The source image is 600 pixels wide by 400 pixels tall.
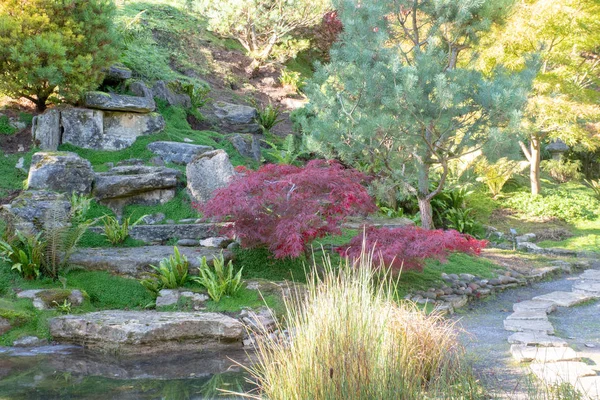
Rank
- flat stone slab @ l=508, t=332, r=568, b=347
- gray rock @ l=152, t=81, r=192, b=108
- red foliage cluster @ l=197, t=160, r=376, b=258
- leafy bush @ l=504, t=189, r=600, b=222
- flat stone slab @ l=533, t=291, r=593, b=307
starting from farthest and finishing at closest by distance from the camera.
A: 1. leafy bush @ l=504, t=189, r=600, b=222
2. gray rock @ l=152, t=81, r=192, b=108
3. flat stone slab @ l=533, t=291, r=593, b=307
4. red foliage cluster @ l=197, t=160, r=376, b=258
5. flat stone slab @ l=508, t=332, r=568, b=347

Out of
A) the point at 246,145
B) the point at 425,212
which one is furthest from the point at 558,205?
the point at 246,145

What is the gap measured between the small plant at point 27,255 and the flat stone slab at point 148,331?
98 cm

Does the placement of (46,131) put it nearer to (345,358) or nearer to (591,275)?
(345,358)

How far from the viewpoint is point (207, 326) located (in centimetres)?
598

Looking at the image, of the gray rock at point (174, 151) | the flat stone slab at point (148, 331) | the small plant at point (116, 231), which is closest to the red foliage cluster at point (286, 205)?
the flat stone slab at point (148, 331)

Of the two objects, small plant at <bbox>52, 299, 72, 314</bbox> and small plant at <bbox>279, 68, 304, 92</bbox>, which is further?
small plant at <bbox>279, 68, 304, 92</bbox>

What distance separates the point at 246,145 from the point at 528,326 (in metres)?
6.87

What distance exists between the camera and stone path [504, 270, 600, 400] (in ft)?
13.6

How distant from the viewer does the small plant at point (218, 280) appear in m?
6.61

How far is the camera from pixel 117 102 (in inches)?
396

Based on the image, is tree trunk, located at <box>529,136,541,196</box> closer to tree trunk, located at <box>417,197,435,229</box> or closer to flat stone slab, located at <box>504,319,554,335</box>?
tree trunk, located at <box>417,197,435,229</box>

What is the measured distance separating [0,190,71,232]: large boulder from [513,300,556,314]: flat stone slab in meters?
5.52

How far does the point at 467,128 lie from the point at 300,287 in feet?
11.2

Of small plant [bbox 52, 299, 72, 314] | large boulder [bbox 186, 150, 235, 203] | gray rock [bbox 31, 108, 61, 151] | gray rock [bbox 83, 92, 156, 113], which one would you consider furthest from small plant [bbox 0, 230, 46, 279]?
gray rock [bbox 83, 92, 156, 113]
